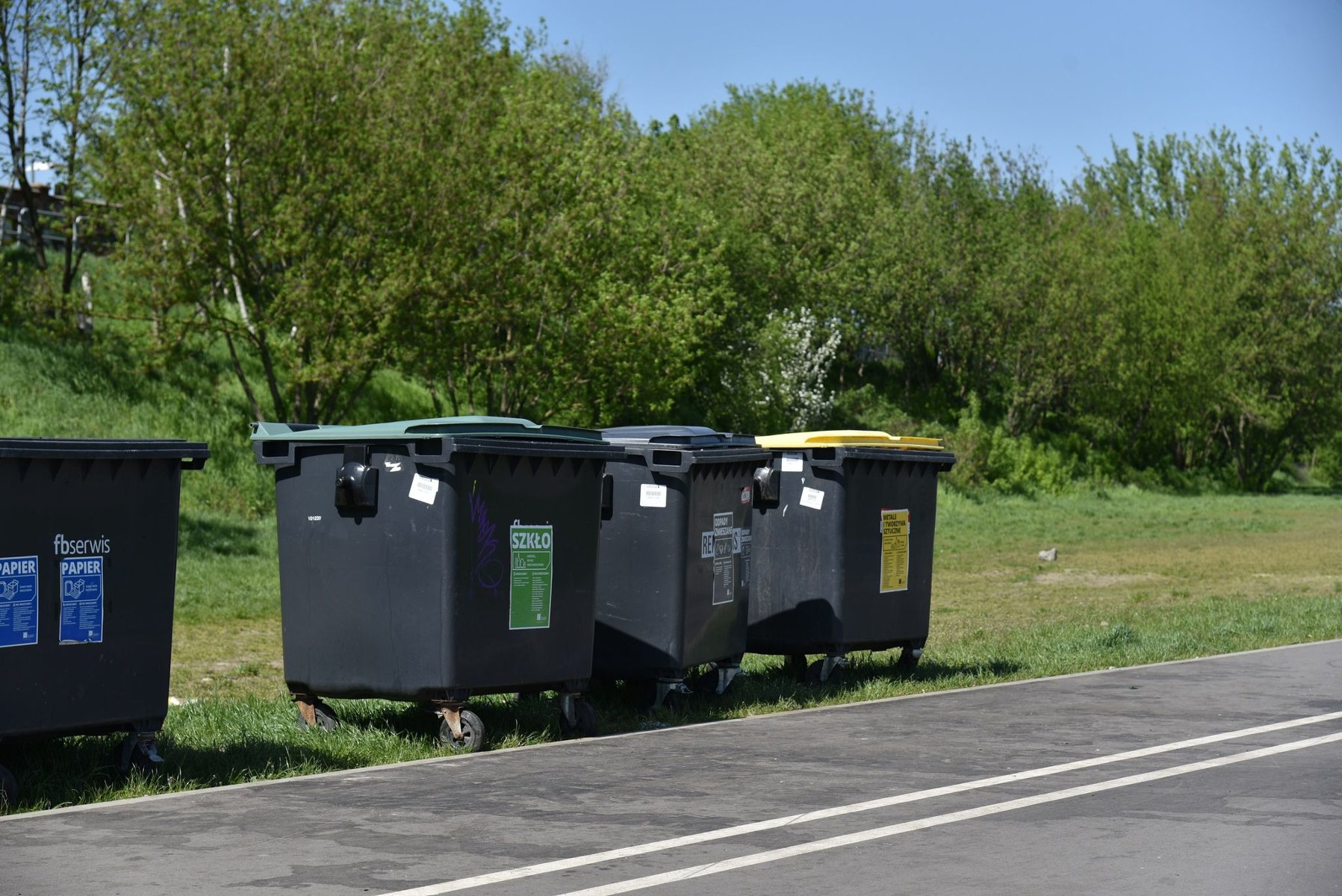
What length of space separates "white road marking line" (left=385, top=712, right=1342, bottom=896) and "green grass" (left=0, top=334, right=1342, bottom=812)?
2293 millimetres

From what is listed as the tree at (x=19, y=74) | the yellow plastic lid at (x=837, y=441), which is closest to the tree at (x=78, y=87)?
the tree at (x=19, y=74)

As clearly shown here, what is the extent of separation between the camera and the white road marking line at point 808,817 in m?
5.51

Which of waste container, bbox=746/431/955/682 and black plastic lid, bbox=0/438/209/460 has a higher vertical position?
black plastic lid, bbox=0/438/209/460

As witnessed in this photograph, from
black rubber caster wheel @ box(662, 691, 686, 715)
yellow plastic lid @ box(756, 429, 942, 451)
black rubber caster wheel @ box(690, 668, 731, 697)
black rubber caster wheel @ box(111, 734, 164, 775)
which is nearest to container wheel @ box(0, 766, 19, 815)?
black rubber caster wheel @ box(111, 734, 164, 775)

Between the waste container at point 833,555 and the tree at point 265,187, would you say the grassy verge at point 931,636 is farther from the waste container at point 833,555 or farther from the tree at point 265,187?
the tree at point 265,187

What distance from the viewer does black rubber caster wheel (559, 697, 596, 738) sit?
29.4 ft

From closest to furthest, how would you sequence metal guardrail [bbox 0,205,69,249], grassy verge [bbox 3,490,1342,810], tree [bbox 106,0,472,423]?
grassy verge [bbox 3,490,1342,810]
tree [bbox 106,0,472,423]
metal guardrail [bbox 0,205,69,249]

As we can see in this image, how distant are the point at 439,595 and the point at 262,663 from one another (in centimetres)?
518

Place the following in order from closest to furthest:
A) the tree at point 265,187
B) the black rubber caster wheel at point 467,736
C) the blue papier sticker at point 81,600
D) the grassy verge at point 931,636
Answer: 1. the blue papier sticker at point 81,600
2. the grassy verge at point 931,636
3. the black rubber caster wheel at point 467,736
4. the tree at point 265,187

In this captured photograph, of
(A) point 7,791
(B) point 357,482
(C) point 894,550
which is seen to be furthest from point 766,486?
(A) point 7,791

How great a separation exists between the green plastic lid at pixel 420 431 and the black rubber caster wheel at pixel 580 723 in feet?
4.98

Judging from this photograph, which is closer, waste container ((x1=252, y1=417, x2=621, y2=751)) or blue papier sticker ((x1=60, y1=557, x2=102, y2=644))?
blue papier sticker ((x1=60, y1=557, x2=102, y2=644))

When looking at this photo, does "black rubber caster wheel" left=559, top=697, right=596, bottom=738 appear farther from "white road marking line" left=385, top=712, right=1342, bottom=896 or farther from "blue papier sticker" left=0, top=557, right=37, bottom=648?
"blue papier sticker" left=0, top=557, right=37, bottom=648

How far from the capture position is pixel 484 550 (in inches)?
336
